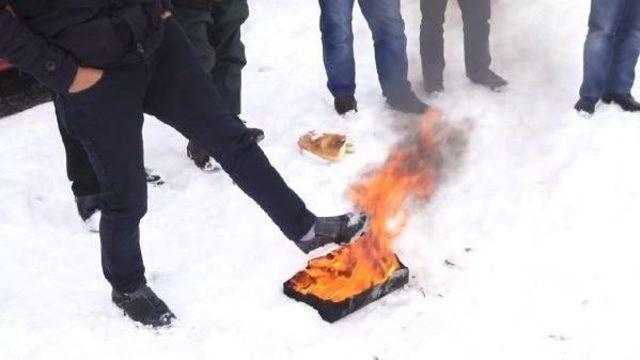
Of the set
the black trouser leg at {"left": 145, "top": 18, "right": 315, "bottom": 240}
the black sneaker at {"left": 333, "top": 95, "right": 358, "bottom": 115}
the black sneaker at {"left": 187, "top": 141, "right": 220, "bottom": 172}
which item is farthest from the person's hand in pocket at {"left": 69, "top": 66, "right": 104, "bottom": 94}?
the black sneaker at {"left": 333, "top": 95, "right": 358, "bottom": 115}

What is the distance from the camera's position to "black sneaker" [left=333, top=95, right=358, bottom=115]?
5.31 metres

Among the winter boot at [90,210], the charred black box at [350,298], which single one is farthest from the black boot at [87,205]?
the charred black box at [350,298]

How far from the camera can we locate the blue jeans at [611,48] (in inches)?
187

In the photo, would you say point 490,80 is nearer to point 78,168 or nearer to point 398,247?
point 398,247

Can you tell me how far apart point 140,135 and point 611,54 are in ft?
11.7

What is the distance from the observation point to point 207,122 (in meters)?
3.06

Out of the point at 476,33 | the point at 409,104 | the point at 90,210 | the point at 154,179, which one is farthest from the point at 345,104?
the point at 90,210

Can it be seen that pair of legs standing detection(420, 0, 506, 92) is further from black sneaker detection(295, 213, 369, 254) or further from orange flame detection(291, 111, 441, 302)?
black sneaker detection(295, 213, 369, 254)

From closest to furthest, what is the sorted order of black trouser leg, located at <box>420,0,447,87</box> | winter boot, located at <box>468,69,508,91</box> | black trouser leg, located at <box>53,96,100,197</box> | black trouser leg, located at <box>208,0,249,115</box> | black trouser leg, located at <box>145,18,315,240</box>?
1. black trouser leg, located at <box>145,18,315,240</box>
2. black trouser leg, located at <box>53,96,100,197</box>
3. black trouser leg, located at <box>208,0,249,115</box>
4. black trouser leg, located at <box>420,0,447,87</box>
5. winter boot, located at <box>468,69,508,91</box>

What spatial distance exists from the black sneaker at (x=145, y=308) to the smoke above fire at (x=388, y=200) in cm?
66

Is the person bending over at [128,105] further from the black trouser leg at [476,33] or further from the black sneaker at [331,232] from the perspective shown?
the black trouser leg at [476,33]

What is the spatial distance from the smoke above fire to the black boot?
1.46 metres

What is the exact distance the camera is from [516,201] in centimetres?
406

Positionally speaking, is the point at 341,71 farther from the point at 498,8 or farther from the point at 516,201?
the point at 498,8
